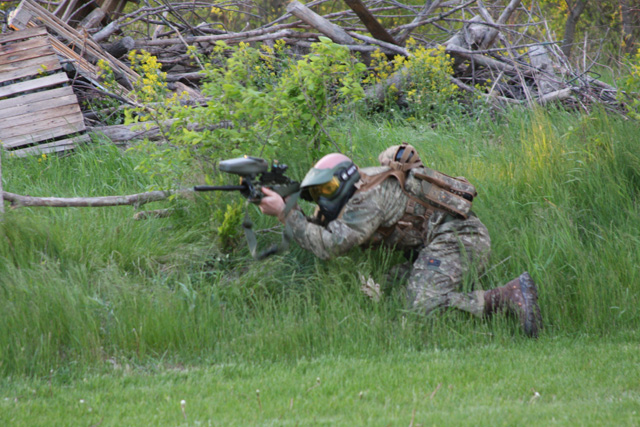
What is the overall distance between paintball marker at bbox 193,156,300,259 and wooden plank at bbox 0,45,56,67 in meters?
4.56

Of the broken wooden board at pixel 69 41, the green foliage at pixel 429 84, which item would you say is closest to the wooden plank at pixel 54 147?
the broken wooden board at pixel 69 41

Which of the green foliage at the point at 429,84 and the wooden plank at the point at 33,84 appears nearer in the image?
the wooden plank at the point at 33,84

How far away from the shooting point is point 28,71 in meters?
7.41

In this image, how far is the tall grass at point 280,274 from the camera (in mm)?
4219

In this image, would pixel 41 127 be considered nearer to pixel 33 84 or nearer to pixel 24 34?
pixel 33 84

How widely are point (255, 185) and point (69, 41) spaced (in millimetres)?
5515

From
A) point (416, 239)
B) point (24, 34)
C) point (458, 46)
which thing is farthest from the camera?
point (458, 46)

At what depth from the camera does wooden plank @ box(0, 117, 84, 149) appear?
6789 millimetres

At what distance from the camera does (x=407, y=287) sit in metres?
4.66

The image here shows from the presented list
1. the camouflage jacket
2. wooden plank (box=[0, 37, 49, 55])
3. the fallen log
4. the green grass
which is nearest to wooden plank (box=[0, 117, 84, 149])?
the green grass

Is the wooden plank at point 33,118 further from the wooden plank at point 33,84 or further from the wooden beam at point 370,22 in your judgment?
the wooden beam at point 370,22

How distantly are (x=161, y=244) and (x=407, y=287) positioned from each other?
2.01m

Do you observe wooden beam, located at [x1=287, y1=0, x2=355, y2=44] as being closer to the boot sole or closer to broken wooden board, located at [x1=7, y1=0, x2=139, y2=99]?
broken wooden board, located at [x1=7, y1=0, x2=139, y2=99]

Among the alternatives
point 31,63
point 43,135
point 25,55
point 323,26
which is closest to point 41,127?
point 43,135
